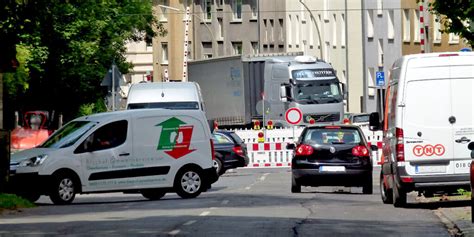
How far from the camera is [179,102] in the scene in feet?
131

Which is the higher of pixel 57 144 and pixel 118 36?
pixel 118 36

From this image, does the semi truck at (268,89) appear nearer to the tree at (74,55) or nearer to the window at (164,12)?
the tree at (74,55)

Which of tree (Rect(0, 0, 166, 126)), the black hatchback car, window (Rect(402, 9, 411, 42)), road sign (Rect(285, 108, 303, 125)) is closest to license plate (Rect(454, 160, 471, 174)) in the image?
the black hatchback car

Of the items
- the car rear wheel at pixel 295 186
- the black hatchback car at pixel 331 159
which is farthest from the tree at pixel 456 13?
the car rear wheel at pixel 295 186

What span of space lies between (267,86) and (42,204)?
96.7 ft

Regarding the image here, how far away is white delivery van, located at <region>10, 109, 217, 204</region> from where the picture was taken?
2883 cm

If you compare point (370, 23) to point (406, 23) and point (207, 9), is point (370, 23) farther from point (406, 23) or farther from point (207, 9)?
point (207, 9)

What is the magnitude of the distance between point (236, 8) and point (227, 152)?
186 ft

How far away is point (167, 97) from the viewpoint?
40.1 m

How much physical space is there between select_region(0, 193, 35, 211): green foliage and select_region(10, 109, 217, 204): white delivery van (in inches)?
24.2

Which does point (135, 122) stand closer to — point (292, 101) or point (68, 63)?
point (292, 101)

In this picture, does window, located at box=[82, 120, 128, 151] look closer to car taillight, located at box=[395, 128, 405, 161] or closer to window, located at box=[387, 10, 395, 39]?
car taillight, located at box=[395, 128, 405, 161]

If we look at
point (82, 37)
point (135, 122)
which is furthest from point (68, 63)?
point (135, 122)

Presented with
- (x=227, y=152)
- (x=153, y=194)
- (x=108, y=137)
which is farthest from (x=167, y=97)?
(x=108, y=137)
